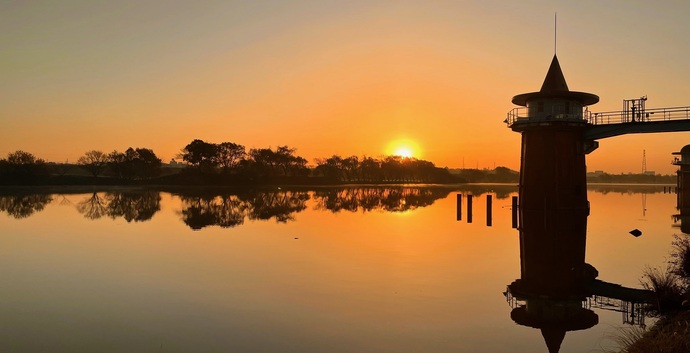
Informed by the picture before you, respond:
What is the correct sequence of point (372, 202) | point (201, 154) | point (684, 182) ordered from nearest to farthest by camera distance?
point (684, 182) < point (372, 202) < point (201, 154)

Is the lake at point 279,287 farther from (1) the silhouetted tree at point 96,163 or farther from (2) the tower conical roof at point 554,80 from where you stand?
(1) the silhouetted tree at point 96,163

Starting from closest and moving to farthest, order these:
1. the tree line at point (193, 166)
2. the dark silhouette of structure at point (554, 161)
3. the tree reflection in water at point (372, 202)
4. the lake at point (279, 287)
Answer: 1. the lake at point (279, 287)
2. the dark silhouette of structure at point (554, 161)
3. the tree reflection in water at point (372, 202)
4. the tree line at point (193, 166)

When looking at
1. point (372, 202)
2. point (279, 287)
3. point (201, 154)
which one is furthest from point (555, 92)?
point (201, 154)

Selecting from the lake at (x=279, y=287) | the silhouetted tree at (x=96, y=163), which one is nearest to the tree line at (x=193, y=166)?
the silhouetted tree at (x=96, y=163)

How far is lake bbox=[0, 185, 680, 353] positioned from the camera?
1467 cm

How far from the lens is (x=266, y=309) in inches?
699

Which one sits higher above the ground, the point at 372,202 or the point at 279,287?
the point at 372,202

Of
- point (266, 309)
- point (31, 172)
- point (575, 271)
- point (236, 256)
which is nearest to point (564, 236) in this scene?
point (575, 271)

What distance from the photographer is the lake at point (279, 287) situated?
14.7 metres

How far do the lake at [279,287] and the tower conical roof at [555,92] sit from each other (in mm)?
11439

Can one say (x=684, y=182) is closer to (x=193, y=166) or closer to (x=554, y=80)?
(x=554, y=80)

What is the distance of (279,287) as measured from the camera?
21.2 metres

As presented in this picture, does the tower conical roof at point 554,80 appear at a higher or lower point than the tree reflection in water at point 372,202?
higher

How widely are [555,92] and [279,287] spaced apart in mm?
30087
